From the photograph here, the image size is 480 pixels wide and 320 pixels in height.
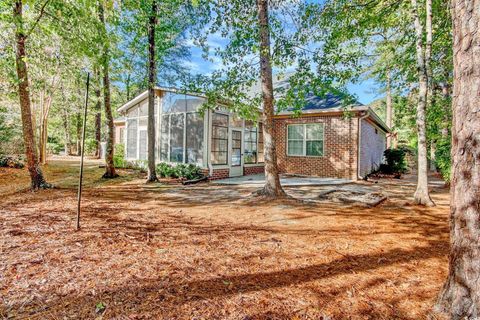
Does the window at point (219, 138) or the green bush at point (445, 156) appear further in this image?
the window at point (219, 138)

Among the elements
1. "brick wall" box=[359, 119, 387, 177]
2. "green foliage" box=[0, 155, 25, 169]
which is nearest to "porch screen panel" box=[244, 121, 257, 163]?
"brick wall" box=[359, 119, 387, 177]

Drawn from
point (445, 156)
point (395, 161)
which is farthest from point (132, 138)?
point (395, 161)

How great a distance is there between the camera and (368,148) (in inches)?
483

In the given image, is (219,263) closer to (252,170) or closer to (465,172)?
(465,172)

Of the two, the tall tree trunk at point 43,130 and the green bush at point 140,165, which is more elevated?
the tall tree trunk at point 43,130

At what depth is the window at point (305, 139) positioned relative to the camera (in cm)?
1121

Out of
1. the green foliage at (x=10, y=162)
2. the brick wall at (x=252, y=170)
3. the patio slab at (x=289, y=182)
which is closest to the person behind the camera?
the patio slab at (x=289, y=182)

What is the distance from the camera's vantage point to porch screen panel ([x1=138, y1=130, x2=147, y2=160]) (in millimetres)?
12741

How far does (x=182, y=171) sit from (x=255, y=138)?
4106 millimetres

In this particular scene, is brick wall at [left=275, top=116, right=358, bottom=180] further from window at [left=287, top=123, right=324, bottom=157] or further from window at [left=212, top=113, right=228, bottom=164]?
window at [left=212, top=113, right=228, bottom=164]

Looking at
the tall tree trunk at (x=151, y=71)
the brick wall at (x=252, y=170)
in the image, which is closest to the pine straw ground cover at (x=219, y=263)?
the tall tree trunk at (x=151, y=71)

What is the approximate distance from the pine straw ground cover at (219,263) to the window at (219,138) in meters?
5.25

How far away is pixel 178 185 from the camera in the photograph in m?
8.71

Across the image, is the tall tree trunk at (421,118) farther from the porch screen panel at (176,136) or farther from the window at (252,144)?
the porch screen panel at (176,136)
